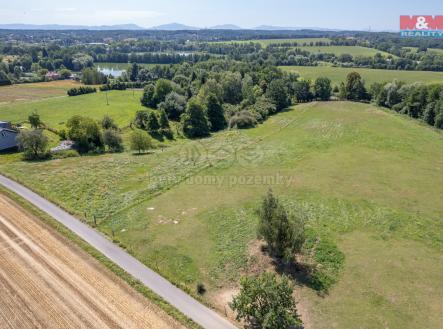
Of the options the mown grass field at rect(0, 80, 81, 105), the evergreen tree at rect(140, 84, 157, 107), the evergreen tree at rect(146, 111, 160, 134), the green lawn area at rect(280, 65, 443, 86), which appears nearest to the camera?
the evergreen tree at rect(146, 111, 160, 134)

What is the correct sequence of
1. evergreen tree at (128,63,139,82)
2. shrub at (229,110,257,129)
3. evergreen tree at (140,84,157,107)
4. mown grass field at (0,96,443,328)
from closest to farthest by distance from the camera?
mown grass field at (0,96,443,328) < shrub at (229,110,257,129) < evergreen tree at (140,84,157,107) < evergreen tree at (128,63,139,82)

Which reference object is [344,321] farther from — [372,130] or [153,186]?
[372,130]

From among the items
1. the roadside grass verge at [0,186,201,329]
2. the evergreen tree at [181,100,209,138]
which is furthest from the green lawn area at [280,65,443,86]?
the roadside grass verge at [0,186,201,329]

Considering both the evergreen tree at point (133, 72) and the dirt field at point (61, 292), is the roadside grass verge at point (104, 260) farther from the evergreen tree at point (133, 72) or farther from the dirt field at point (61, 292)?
the evergreen tree at point (133, 72)

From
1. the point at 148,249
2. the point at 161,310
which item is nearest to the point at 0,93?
the point at 148,249

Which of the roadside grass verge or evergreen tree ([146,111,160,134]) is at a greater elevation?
evergreen tree ([146,111,160,134])

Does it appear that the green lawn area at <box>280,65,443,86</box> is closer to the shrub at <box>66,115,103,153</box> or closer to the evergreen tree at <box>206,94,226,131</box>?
the evergreen tree at <box>206,94,226,131</box>

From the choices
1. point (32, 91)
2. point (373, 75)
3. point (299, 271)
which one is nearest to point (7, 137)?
point (299, 271)
